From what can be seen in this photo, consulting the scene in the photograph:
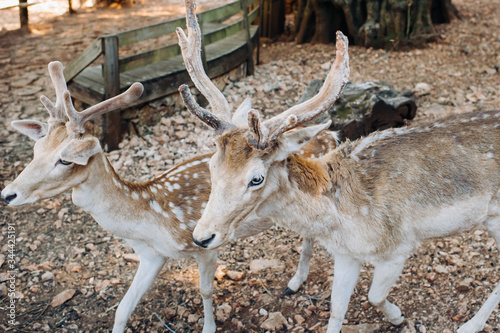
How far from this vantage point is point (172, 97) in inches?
263

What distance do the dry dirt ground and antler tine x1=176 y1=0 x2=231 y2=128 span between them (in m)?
1.86

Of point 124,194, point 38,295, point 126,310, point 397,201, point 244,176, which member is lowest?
point 38,295

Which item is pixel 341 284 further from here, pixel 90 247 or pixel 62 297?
pixel 90 247

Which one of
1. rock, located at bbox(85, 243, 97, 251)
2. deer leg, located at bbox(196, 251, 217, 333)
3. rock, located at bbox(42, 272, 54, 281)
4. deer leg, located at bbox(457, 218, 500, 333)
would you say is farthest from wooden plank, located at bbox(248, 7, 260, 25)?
deer leg, located at bbox(457, 218, 500, 333)

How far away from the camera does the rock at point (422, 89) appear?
690cm

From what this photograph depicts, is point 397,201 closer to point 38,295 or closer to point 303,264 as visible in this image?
point 303,264

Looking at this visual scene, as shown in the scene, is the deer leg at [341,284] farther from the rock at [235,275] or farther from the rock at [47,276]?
the rock at [47,276]

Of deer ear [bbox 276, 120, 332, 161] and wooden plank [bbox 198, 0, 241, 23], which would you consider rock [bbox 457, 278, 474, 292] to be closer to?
deer ear [bbox 276, 120, 332, 161]

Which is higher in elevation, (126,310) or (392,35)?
(392,35)

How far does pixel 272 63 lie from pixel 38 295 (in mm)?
5243

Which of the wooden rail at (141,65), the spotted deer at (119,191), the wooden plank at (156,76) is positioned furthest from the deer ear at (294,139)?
the wooden rail at (141,65)

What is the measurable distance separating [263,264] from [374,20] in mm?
5151

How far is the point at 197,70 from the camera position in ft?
10.6

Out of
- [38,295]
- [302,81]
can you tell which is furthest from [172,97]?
[38,295]
